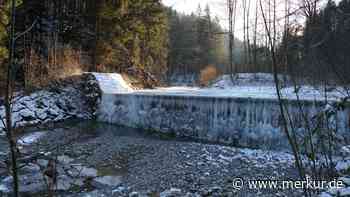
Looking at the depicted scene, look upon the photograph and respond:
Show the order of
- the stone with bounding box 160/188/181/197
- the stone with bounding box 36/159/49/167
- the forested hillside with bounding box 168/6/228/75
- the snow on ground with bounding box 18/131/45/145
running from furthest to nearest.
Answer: the forested hillside with bounding box 168/6/228/75, the snow on ground with bounding box 18/131/45/145, the stone with bounding box 36/159/49/167, the stone with bounding box 160/188/181/197

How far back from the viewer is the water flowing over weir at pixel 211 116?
6.22m

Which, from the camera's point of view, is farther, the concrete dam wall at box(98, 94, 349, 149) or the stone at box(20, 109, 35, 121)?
the stone at box(20, 109, 35, 121)

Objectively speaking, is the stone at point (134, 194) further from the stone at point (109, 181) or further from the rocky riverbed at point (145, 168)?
the stone at point (109, 181)

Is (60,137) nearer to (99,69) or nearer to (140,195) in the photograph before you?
(140,195)

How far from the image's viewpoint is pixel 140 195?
3.93 metres

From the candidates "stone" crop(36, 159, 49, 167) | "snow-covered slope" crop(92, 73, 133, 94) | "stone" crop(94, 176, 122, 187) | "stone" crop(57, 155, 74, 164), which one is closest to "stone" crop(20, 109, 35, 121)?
"snow-covered slope" crop(92, 73, 133, 94)

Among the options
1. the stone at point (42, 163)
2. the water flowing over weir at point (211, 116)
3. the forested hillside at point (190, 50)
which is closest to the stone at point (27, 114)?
the water flowing over weir at point (211, 116)

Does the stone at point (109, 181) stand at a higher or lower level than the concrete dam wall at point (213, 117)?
lower

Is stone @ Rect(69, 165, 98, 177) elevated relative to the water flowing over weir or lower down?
lower down

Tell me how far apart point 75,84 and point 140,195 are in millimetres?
7279

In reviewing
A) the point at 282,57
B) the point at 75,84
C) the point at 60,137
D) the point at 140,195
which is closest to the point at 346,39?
the point at 282,57

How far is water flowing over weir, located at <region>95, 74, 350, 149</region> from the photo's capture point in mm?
6219

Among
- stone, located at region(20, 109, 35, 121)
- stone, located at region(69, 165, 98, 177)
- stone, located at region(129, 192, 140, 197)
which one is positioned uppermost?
stone, located at region(20, 109, 35, 121)

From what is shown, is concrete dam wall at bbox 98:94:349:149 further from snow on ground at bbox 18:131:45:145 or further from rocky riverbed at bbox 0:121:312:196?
snow on ground at bbox 18:131:45:145
